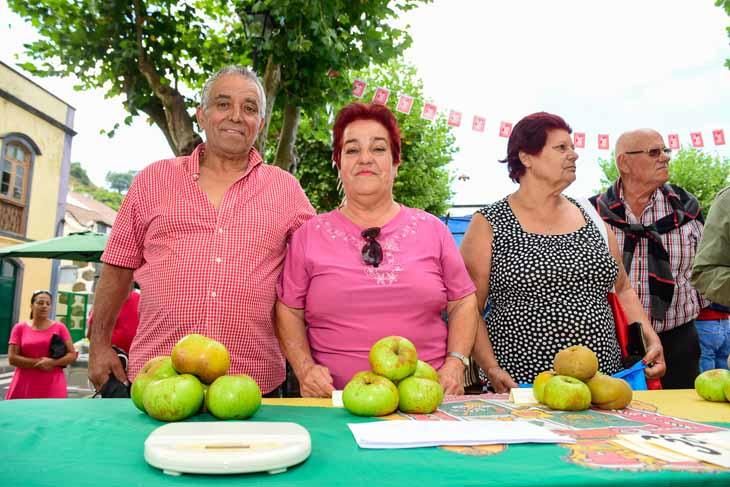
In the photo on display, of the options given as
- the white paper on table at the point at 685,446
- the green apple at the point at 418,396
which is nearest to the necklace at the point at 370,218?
the green apple at the point at 418,396

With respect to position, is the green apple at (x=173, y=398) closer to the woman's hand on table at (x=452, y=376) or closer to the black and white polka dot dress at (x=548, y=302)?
the woman's hand on table at (x=452, y=376)

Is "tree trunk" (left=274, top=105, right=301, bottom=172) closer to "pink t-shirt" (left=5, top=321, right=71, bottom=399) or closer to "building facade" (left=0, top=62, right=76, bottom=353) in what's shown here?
"pink t-shirt" (left=5, top=321, right=71, bottom=399)

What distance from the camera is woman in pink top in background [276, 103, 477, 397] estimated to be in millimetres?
2260

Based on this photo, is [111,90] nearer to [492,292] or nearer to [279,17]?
[279,17]

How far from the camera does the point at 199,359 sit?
154 centimetres

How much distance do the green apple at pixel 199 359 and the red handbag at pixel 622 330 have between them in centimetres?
199

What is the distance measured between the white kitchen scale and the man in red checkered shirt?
48.9 inches

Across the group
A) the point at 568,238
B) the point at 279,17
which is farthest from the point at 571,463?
the point at 279,17

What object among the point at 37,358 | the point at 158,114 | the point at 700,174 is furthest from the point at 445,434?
the point at 700,174

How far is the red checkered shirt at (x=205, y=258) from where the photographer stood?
245 cm

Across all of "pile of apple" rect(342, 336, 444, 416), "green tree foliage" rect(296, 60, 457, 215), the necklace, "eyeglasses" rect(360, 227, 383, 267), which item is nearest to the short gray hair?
the necklace

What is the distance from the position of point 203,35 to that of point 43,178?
14.7 meters

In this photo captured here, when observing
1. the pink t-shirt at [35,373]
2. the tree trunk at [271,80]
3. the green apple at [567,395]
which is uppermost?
the tree trunk at [271,80]

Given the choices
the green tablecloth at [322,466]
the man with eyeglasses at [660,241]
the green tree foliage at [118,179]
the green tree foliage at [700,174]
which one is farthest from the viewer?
the green tree foliage at [118,179]
